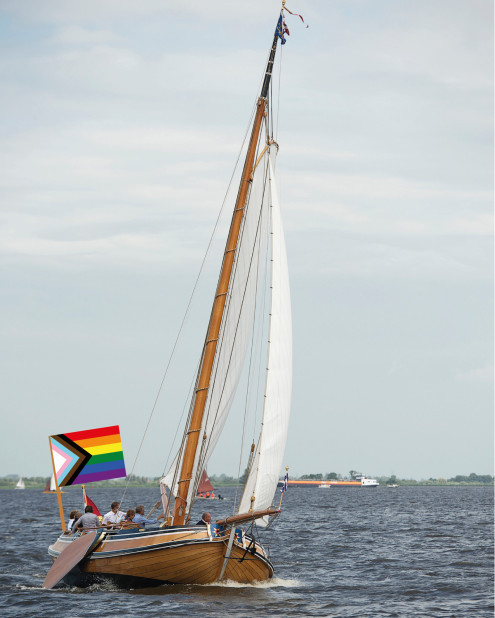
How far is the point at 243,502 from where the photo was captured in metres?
22.3

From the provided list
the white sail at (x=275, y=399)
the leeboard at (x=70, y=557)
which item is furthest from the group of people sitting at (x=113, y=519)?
the white sail at (x=275, y=399)

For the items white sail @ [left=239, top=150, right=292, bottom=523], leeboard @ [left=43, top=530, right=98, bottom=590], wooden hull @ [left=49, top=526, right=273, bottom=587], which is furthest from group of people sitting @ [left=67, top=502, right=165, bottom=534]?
white sail @ [left=239, top=150, right=292, bottom=523]

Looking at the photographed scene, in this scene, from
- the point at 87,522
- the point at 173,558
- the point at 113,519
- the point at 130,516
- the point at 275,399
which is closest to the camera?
the point at 173,558

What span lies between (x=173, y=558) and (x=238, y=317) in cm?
797

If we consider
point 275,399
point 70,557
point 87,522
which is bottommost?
point 70,557

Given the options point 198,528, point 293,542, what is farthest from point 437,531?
point 198,528

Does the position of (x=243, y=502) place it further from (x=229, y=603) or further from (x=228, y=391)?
(x=228, y=391)

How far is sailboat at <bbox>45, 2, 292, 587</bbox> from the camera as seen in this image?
2216cm

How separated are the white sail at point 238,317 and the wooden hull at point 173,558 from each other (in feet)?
11.3

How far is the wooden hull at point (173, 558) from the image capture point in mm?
22031

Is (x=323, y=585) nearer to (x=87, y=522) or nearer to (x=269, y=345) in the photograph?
(x=87, y=522)

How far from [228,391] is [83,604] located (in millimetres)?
7835

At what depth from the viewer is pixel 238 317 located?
26750 millimetres

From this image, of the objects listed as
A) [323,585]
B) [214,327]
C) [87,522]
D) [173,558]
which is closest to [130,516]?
[87,522]
